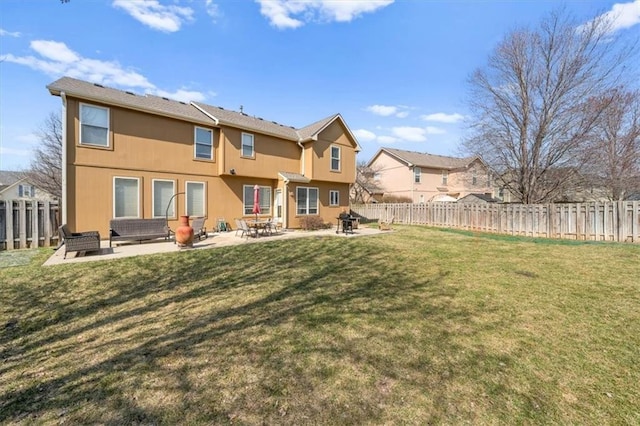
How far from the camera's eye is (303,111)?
78.4 ft

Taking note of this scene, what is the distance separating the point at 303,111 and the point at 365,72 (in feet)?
22.2

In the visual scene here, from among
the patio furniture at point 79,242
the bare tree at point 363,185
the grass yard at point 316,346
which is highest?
the bare tree at point 363,185

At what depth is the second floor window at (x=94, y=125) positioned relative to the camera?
35.2 ft

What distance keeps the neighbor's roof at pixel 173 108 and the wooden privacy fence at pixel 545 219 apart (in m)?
8.37

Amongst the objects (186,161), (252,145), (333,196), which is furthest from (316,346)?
(333,196)

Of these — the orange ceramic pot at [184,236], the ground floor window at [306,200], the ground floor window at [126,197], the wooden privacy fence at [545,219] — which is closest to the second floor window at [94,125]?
the ground floor window at [126,197]

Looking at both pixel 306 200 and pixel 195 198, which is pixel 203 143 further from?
pixel 306 200

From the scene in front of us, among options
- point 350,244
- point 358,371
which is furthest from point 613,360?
point 350,244

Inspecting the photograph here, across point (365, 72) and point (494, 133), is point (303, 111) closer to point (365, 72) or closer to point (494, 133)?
point (365, 72)

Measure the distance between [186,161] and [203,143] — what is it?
131 centimetres

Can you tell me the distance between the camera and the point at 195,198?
1361 cm

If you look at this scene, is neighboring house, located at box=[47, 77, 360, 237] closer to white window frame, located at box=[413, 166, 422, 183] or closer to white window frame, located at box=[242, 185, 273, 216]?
white window frame, located at box=[242, 185, 273, 216]

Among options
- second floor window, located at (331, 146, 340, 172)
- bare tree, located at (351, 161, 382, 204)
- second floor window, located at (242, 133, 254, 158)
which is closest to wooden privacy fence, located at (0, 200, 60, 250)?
second floor window, located at (242, 133, 254, 158)

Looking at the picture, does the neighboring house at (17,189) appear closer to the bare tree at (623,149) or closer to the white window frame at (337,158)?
the white window frame at (337,158)
